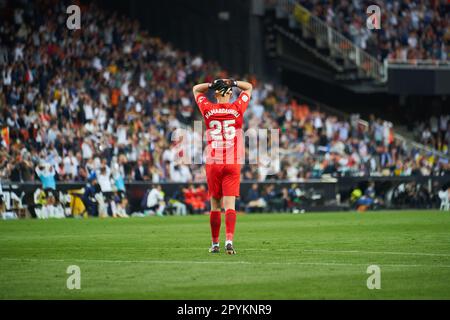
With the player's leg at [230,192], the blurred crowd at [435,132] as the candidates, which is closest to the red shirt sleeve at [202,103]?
the player's leg at [230,192]

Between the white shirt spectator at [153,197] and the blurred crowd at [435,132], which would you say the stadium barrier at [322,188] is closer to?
the white shirt spectator at [153,197]

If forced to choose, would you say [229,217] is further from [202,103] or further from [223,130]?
[202,103]

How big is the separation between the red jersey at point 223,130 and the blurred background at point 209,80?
55.6ft

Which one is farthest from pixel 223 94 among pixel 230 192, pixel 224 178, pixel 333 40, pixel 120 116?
pixel 333 40

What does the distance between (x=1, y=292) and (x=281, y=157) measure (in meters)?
30.5

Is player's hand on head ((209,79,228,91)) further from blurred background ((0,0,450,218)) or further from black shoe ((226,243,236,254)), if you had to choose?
blurred background ((0,0,450,218))

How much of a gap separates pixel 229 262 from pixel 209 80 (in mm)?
31520

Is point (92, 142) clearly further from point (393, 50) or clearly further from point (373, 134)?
point (393, 50)

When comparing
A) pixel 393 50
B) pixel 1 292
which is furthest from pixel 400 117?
pixel 1 292

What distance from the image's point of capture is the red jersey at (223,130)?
55.7 feet

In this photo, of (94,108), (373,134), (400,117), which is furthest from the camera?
(400,117)

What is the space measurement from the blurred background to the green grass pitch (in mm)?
10148
